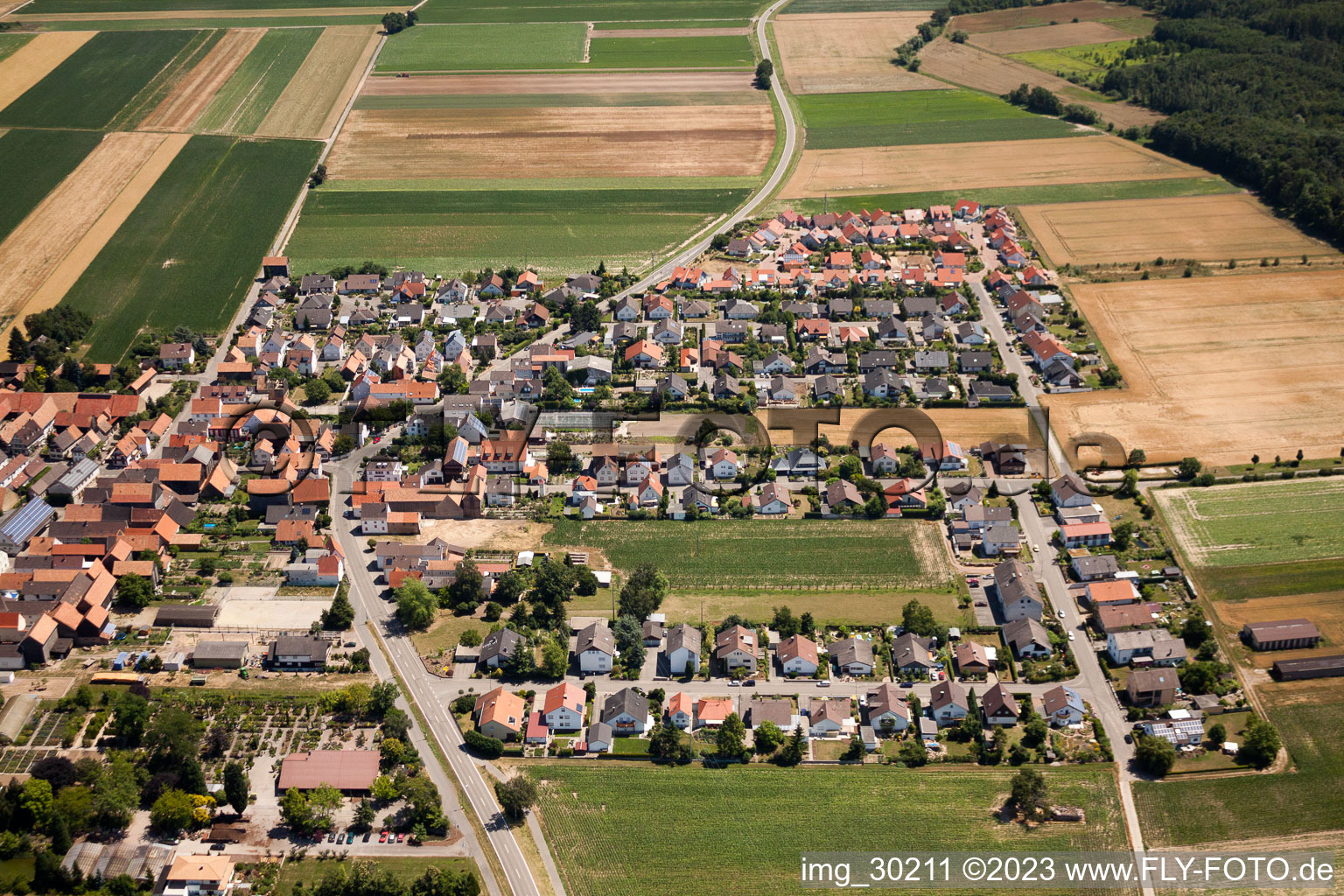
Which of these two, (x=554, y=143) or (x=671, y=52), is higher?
(x=671, y=52)

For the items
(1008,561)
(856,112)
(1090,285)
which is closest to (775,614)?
(1008,561)

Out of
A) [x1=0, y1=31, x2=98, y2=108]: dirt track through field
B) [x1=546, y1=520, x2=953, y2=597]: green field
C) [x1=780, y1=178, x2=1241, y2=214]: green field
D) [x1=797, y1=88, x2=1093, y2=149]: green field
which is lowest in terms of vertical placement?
[x1=546, y1=520, x2=953, y2=597]: green field

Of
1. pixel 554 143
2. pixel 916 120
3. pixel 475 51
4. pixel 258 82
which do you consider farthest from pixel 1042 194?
pixel 258 82

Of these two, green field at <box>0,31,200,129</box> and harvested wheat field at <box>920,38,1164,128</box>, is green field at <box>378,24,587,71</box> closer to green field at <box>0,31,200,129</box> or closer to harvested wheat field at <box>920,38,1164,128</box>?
green field at <box>0,31,200,129</box>

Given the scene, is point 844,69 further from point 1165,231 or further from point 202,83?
point 202,83

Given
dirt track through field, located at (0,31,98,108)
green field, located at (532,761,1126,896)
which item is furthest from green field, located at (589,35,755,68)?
green field, located at (532,761,1126,896)
